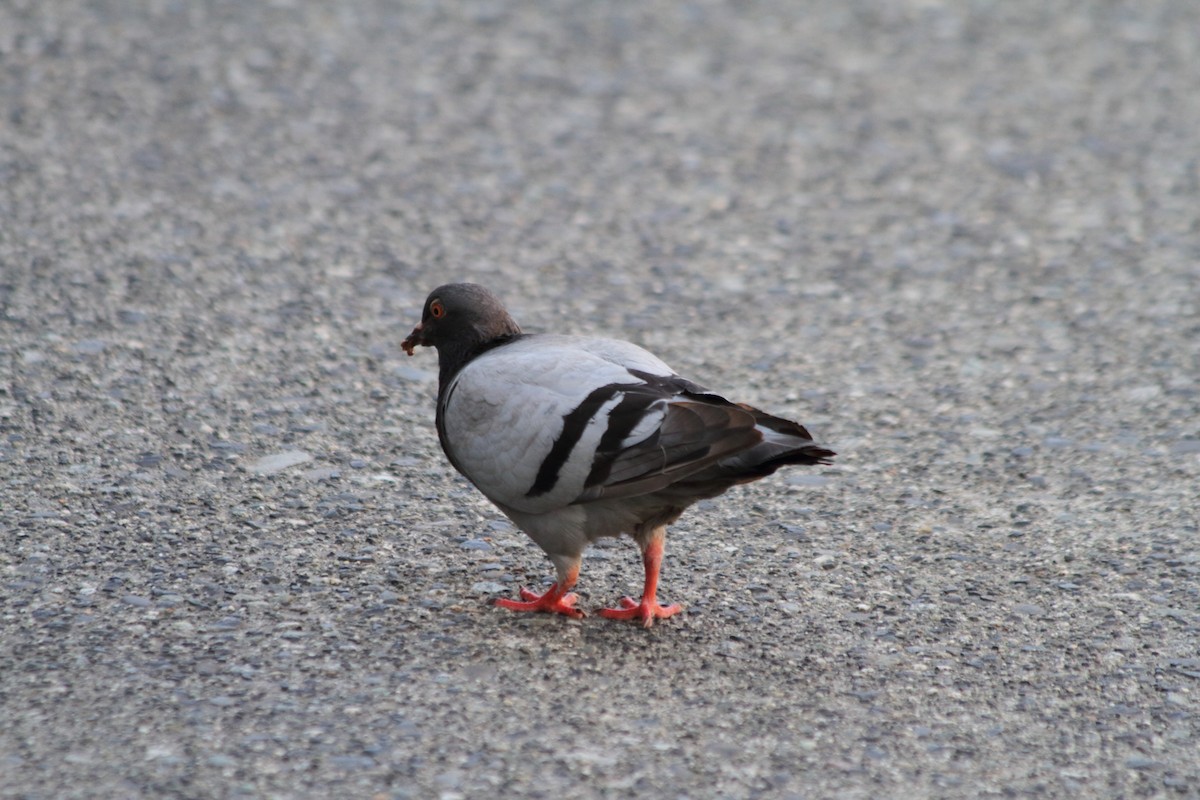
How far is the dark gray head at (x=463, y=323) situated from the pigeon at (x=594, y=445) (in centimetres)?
12

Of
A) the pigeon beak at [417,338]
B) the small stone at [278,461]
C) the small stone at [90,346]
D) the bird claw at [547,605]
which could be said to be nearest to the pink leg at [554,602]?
the bird claw at [547,605]

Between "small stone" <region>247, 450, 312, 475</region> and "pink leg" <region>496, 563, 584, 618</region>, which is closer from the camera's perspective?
"pink leg" <region>496, 563, 584, 618</region>

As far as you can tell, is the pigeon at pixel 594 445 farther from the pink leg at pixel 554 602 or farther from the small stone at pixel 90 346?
the small stone at pixel 90 346

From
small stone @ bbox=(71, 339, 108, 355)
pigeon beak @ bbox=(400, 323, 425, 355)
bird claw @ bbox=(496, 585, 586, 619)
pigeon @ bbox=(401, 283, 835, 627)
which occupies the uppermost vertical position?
pigeon beak @ bbox=(400, 323, 425, 355)

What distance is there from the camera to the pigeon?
14.5ft

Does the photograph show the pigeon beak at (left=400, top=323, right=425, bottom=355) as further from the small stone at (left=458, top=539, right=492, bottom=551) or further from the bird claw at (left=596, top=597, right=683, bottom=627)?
the bird claw at (left=596, top=597, right=683, bottom=627)

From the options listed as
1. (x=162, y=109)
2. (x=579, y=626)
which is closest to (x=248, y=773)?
(x=579, y=626)

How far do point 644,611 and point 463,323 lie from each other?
4.15 ft

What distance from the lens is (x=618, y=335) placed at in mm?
7336

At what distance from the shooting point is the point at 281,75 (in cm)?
996

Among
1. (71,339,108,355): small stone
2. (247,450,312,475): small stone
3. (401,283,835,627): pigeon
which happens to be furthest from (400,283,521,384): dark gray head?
(71,339,108,355): small stone

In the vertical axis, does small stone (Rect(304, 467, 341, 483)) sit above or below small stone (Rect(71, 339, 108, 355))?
below

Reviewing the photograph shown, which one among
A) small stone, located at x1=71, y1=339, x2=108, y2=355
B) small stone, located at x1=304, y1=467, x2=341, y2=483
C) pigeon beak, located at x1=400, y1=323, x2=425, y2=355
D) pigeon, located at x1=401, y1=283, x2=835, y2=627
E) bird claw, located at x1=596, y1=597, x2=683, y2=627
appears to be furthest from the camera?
small stone, located at x1=71, y1=339, x2=108, y2=355

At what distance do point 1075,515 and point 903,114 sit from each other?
508 cm
